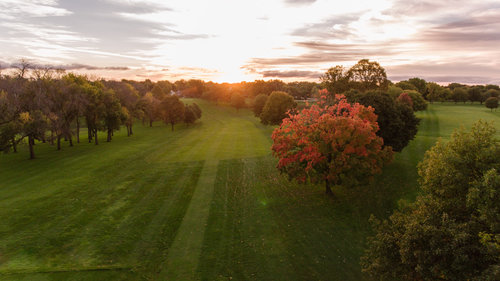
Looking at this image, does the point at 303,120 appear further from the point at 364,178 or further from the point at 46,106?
the point at 46,106

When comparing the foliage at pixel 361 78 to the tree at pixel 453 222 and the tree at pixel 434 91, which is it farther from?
the tree at pixel 434 91

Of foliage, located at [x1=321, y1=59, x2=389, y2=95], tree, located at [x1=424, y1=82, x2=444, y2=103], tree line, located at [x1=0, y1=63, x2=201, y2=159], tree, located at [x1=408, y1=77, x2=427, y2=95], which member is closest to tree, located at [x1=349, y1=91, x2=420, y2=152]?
foliage, located at [x1=321, y1=59, x2=389, y2=95]

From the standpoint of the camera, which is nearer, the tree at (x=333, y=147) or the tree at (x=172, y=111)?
the tree at (x=333, y=147)

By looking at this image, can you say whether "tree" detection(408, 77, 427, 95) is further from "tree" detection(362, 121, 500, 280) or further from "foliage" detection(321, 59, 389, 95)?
"tree" detection(362, 121, 500, 280)

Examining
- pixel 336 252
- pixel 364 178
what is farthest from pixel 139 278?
pixel 364 178

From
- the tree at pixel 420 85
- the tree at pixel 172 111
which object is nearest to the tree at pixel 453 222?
the tree at pixel 172 111
